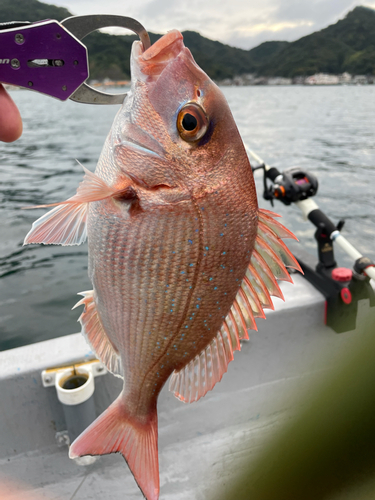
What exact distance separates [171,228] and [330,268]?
2437 mm

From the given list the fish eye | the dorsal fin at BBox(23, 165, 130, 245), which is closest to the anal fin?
the dorsal fin at BBox(23, 165, 130, 245)

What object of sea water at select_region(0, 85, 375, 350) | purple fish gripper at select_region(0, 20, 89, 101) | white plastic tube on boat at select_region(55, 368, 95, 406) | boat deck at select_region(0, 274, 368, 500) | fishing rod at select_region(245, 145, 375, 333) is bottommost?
sea water at select_region(0, 85, 375, 350)

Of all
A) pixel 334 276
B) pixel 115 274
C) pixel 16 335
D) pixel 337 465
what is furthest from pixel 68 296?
pixel 337 465

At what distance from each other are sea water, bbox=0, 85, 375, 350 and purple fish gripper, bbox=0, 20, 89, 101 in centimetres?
61

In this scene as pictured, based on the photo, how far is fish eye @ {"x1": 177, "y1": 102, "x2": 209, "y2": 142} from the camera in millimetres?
1159

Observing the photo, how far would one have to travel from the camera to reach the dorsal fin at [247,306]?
132 centimetres

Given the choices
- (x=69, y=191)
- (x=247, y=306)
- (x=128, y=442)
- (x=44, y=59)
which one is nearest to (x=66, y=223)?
(x=44, y=59)

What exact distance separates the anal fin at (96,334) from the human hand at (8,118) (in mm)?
612

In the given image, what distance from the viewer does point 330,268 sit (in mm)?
3250

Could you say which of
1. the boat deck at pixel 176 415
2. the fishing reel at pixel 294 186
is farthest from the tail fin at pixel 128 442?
the fishing reel at pixel 294 186

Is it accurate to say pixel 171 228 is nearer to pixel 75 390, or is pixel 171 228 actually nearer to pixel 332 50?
pixel 75 390

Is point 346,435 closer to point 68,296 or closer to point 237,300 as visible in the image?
point 237,300

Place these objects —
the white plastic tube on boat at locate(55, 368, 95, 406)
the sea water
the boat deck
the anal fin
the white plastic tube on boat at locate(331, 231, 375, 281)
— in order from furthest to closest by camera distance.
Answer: the sea water
the white plastic tube on boat at locate(331, 231, 375, 281)
the boat deck
the white plastic tube on boat at locate(55, 368, 95, 406)
the anal fin

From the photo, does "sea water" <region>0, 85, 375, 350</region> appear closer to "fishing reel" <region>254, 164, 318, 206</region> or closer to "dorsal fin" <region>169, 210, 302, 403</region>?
"dorsal fin" <region>169, 210, 302, 403</region>
